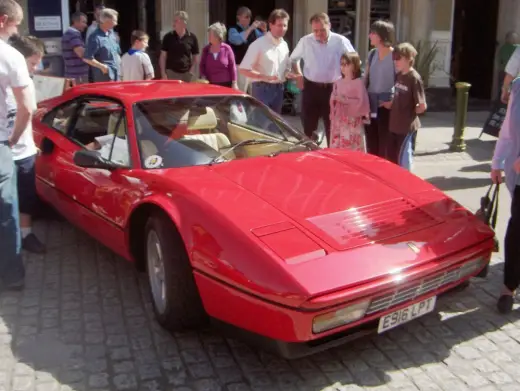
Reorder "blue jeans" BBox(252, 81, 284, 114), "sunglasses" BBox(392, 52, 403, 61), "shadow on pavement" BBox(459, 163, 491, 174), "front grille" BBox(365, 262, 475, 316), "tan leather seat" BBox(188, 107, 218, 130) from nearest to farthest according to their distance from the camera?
1. "front grille" BBox(365, 262, 475, 316)
2. "tan leather seat" BBox(188, 107, 218, 130)
3. "sunglasses" BBox(392, 52, 403, 61)
4. "blue jeans" BBox(252, 81, 284, 114)
5. "shadow on pavement" BBox(459, 163, 491, 174)

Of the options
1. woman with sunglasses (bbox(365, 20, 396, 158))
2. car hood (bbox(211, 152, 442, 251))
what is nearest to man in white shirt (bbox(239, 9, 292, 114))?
woman with sunglasses (bbox(365, 20, 396, 158))

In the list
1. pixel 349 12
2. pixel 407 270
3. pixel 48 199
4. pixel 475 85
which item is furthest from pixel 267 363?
pixel 475 85

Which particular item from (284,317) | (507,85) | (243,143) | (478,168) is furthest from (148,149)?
(478,168)

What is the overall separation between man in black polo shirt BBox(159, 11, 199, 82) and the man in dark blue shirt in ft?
2.29

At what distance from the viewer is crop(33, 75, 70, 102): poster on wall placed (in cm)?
761

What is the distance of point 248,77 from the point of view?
792 centimetres

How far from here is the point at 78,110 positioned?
17.6 ft

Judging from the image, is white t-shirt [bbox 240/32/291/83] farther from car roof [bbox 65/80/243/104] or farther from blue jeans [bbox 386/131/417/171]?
car roof [bbox 65/80/243/104]

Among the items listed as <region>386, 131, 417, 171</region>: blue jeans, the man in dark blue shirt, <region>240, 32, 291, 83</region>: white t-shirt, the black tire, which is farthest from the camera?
the man in dark blue shirt

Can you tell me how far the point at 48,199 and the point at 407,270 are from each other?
3260mm

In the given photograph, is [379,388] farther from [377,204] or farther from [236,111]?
[236,111]

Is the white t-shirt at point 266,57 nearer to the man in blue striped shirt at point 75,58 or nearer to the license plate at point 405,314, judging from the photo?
the man in blue striped shirt at point 75,58

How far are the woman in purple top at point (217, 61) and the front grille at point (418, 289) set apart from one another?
559 centimetres

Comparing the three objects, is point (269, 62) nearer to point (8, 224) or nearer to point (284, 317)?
point (8, 224)
